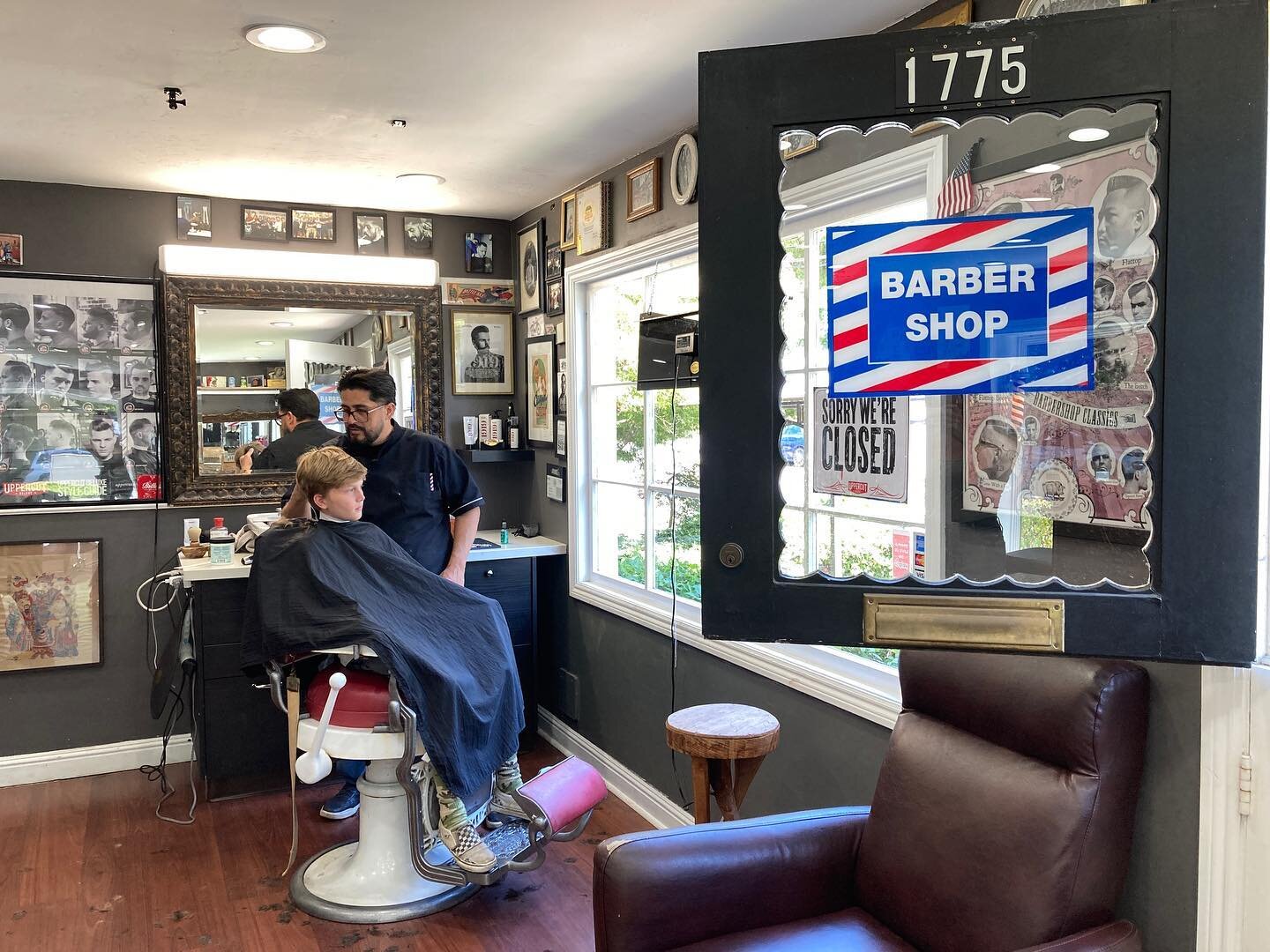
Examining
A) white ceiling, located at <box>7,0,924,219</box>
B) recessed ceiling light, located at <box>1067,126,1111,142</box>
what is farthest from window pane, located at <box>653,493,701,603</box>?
recessed ceiling light, located at <box>1067,126,1111,142</box>

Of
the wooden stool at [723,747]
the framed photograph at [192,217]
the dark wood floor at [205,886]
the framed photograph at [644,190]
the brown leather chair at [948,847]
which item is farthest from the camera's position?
the framed photograph at [192,217]

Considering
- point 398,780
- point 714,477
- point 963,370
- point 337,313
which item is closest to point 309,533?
point 398,780

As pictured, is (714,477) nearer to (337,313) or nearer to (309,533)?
(309,533)

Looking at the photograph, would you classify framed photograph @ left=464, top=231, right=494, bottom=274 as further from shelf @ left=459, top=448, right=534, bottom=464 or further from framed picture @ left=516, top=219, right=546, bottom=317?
shelf @ left=459, top=448, right=534, bottom=464

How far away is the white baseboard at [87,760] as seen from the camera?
4.15 metres

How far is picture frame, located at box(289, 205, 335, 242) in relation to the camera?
14.7ft

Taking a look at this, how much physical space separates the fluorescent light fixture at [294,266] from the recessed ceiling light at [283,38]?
1.90 meters

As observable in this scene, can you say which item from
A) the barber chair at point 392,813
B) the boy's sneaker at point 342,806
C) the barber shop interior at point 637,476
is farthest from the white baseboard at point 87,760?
the barber chair at point 392,813

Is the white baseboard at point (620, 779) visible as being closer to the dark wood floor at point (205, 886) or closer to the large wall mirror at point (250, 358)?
the dark wood floor at point (205, 886)

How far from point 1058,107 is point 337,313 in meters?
3.90

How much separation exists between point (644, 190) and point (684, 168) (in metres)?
0.31

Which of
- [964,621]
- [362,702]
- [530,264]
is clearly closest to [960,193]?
[964,621]

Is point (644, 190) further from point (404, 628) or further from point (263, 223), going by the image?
point (263, 223)

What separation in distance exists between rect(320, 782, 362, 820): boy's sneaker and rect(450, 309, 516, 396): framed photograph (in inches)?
75.9
